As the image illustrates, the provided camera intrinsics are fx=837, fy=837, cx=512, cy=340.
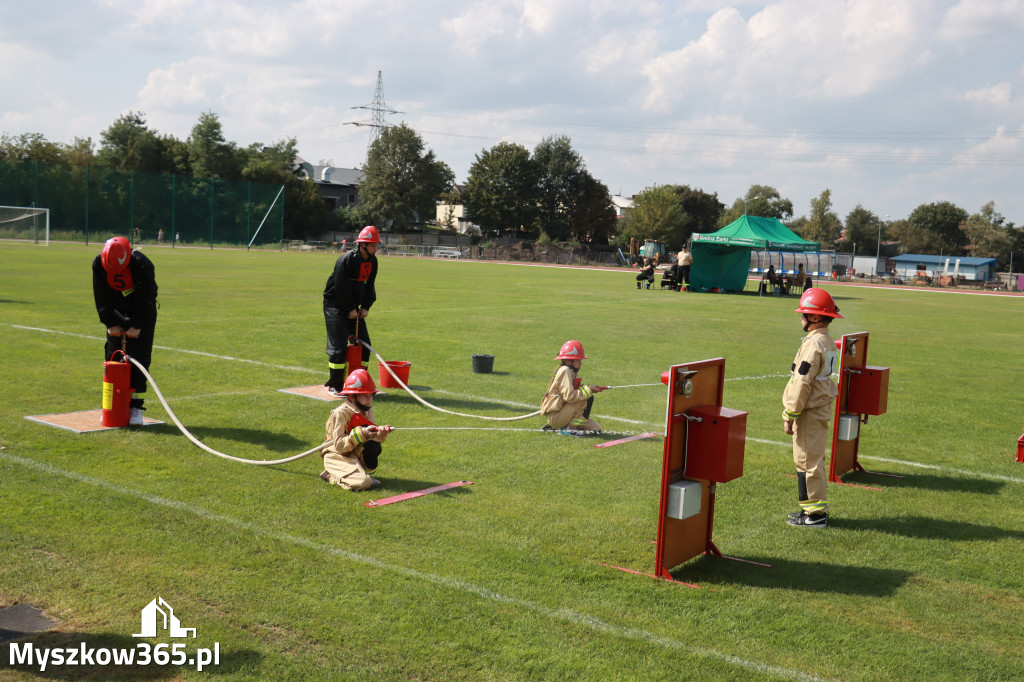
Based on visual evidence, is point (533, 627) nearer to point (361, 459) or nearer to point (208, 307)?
point (361, 459)

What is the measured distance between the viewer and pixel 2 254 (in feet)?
145

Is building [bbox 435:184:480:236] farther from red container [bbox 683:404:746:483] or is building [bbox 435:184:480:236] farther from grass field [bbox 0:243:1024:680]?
red container [bbox 683:404:746:483]

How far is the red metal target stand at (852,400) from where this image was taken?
326 inches

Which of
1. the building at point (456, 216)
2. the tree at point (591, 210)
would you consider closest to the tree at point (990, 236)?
the tree at point (591, 210)

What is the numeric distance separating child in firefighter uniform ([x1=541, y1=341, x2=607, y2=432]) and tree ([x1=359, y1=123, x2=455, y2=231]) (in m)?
97.6

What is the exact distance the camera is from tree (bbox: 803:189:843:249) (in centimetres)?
11406

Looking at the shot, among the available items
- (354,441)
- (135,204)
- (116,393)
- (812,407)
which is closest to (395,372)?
(116,393)

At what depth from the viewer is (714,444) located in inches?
225

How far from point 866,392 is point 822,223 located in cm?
11482

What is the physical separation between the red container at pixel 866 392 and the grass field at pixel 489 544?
71 centimetres

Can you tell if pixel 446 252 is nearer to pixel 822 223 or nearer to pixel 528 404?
pixel 822 223

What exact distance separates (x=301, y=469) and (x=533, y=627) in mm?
3735

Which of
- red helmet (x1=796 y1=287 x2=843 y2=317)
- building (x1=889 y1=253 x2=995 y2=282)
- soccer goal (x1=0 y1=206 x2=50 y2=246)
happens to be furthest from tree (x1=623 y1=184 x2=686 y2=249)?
red helmet (x1=796 y1=287 x2=843 y2=317)
